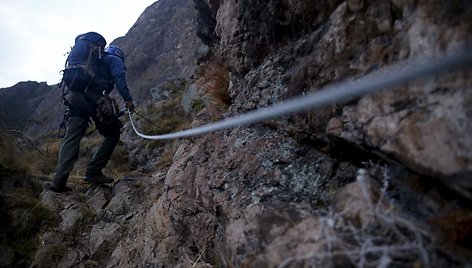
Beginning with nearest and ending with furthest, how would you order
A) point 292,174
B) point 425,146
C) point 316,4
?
point 425,146 → point 292,174 → point 316,4

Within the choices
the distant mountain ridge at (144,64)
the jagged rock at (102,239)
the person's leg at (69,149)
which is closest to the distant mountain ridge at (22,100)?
the distant mountain ridge at (144,64)

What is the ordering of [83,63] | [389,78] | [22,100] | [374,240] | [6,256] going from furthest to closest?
[22,100]
[83,63]
[6,256]
[374,240]
[389,78]

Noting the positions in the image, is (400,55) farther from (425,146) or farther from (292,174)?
(292,174)

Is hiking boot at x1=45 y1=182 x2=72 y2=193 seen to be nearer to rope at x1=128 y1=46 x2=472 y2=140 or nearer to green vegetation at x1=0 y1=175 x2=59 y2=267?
green vegetation at x1=0 y1=175 x2=59 y2=267

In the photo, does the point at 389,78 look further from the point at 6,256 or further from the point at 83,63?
the point at 83,63

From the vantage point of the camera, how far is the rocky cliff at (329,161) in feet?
4.37

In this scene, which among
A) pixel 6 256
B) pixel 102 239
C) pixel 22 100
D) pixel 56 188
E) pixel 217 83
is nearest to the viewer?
pixel 6 256

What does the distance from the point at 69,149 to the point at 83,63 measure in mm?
1129

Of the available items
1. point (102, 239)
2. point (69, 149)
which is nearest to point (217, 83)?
point (102, 239)

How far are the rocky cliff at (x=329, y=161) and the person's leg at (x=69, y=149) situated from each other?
72.6 inches

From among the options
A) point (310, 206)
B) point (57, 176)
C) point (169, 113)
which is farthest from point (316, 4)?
point (169, 113)

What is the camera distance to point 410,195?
151 cm

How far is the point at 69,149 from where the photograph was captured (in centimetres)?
482

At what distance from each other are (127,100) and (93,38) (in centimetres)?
92
